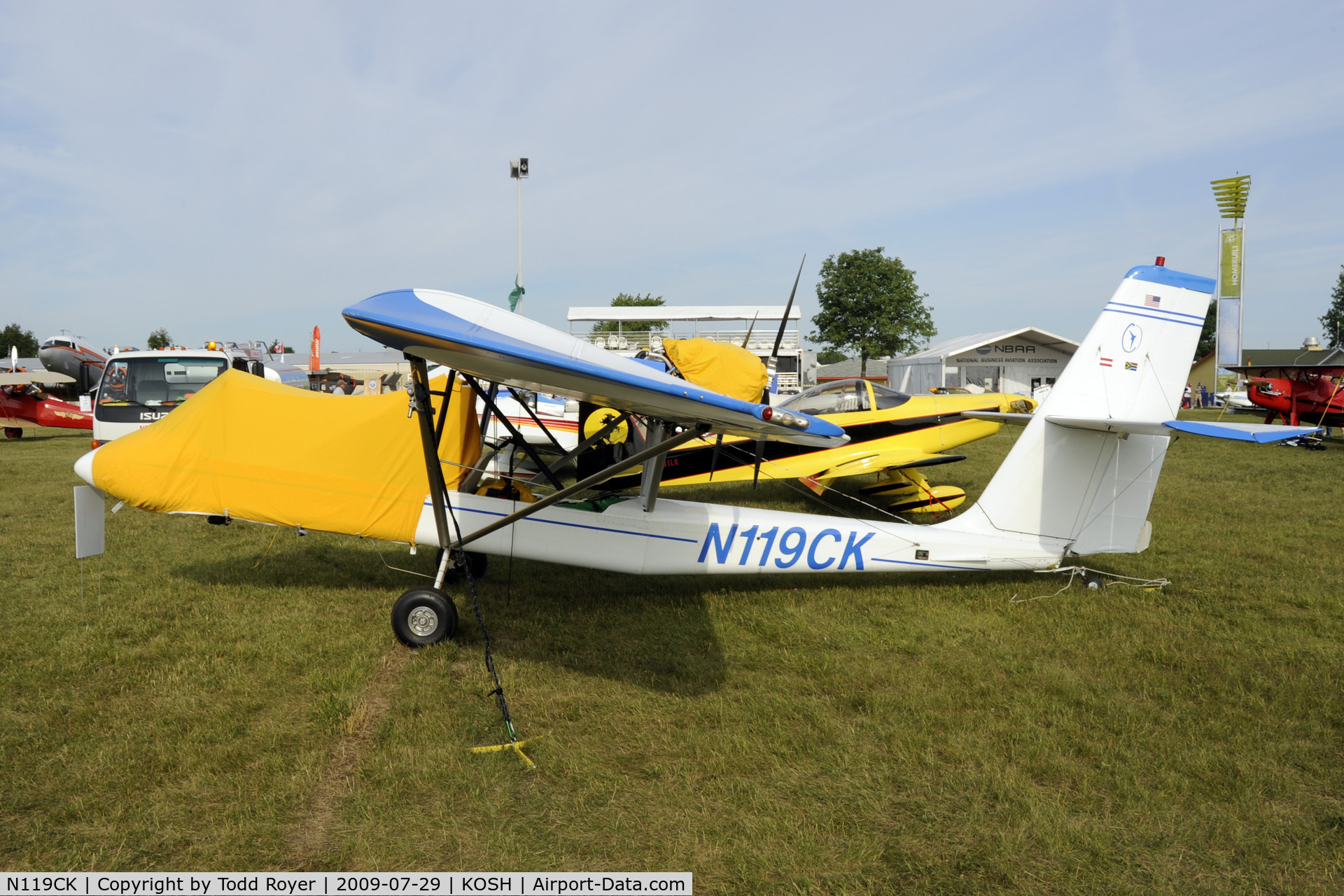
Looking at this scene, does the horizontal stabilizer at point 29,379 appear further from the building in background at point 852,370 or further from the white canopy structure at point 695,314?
the building in background at point 852,370

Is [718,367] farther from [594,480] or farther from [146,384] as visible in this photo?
[146,384]

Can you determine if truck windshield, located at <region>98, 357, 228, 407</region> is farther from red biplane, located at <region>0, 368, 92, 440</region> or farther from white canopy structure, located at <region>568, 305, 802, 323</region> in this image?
white canopy structure, located at <region>568, 305, 802, 323</region>

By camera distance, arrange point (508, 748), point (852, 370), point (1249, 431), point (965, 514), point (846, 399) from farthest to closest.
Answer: point (852, 370)
point (846, 399)
point (965, 514)
point (1249, 431)
point (508, 748)

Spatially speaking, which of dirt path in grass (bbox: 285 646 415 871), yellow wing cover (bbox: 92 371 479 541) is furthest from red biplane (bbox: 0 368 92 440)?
dirt path in grass (bbox: 285 646 415 871)

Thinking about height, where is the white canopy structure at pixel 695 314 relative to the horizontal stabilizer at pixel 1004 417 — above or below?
above

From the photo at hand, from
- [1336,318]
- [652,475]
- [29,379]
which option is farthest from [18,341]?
[1336,318]

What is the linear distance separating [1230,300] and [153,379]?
3679 centimetres

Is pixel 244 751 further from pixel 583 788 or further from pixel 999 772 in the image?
pixel 999 772

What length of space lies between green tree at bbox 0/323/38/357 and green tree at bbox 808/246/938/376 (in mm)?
84656

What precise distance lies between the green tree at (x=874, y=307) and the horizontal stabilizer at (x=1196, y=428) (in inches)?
2123

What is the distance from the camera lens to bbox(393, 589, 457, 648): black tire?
16.1 feet

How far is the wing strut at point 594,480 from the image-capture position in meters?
4.00

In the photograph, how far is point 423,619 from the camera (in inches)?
195

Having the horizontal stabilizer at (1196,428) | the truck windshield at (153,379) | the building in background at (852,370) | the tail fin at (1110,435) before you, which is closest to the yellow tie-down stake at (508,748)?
the horizontal stabilizer at (1196,428)
